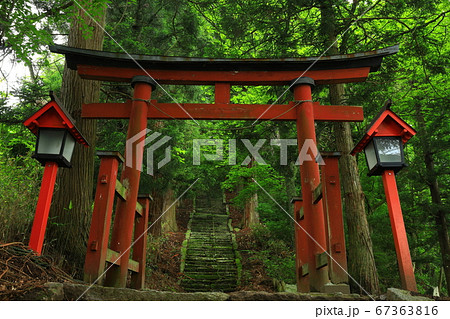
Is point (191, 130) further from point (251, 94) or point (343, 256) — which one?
point (343, 256)

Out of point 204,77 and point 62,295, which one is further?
point 204,77

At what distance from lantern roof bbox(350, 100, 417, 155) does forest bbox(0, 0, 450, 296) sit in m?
0.52

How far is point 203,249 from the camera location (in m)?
13.6

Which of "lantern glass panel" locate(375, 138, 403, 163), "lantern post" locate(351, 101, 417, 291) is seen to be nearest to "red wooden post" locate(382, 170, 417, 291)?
"lantern post" locate(351, 101, 417, 291)

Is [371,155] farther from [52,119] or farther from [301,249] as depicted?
[52,119]

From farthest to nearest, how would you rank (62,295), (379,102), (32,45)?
(379,102) → (32,45) → (62,295)

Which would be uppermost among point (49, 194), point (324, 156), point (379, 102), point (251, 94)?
point (251, 94)

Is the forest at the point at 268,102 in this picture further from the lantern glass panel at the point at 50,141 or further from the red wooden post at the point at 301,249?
the red wooden post at the point at 301,249

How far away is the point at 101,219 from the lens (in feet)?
14.8

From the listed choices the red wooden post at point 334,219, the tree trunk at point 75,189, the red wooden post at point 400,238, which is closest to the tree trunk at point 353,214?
the red wooden post at point 400,238

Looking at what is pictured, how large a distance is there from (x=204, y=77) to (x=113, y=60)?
1.63 meters

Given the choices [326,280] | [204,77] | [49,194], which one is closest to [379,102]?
[204,77]

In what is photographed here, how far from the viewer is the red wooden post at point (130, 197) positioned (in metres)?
4.86

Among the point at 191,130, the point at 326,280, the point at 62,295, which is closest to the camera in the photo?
the point at 62,295
